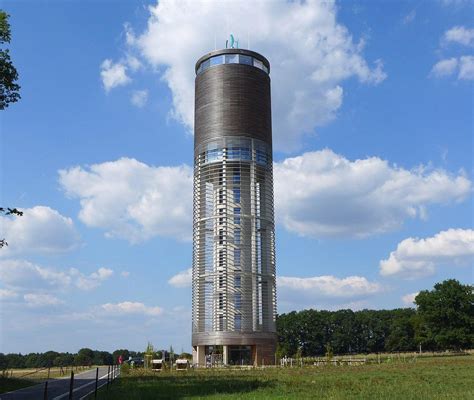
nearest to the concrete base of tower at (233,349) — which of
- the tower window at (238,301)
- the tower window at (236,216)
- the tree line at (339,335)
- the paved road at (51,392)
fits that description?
the tower window at (238,301)

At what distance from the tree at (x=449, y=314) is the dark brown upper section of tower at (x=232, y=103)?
45.3 metres

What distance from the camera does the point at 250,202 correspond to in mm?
70062

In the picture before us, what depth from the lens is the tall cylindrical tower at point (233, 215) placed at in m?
67.2

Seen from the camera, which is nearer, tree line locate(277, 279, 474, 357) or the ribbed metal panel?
the ribbed metal panel

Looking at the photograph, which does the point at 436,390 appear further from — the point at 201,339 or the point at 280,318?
the point at 280,318

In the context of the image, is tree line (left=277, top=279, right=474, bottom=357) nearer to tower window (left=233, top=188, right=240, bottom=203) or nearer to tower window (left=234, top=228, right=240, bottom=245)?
tower window (left=234, top=228, right=240, bottom=245)

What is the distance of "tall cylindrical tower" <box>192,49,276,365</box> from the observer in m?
67.2

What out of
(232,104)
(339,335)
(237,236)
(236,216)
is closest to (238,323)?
(237,236)

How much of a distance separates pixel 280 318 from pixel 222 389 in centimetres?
11911

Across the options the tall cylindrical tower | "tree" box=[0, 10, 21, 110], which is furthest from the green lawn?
the tall cylindrical tower

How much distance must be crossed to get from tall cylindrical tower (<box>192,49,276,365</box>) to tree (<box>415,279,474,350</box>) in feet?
132

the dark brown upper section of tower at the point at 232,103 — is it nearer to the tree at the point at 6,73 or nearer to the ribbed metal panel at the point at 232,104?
the ribbed metal panel at the point at 232,104

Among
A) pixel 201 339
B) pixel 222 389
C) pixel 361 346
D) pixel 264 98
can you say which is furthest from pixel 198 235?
pixel 361 346

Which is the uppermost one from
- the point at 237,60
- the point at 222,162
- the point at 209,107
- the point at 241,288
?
the point at 237,60
